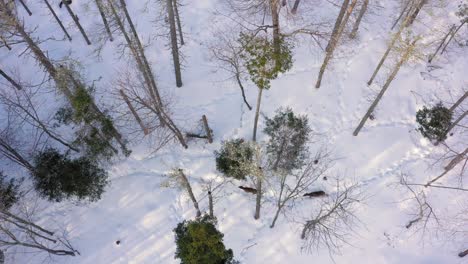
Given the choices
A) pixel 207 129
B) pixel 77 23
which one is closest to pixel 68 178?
pixel 207 129

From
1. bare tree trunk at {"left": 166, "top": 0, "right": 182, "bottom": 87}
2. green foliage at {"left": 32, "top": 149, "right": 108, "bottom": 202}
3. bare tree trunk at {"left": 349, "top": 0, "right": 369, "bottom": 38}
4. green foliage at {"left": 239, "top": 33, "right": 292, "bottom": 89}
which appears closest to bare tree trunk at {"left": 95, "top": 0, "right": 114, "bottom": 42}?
bare tree trunk at {"left": 166, "top": 0, "right": 182, "bottom": 87}

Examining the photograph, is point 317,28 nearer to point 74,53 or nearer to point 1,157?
point 74,53

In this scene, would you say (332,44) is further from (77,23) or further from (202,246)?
(77,23)

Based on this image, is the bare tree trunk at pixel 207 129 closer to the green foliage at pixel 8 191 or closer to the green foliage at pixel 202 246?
the green foliage at pixel 202 246

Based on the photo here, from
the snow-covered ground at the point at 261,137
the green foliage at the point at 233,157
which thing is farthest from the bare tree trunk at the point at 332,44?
the green foliage at the point at 233,157

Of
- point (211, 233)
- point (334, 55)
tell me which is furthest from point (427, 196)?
point (211, 233)

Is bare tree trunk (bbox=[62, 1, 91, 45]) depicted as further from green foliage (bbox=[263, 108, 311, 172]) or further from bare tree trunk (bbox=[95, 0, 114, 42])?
green foliage (bbox=[263, 108, 311, 172])
